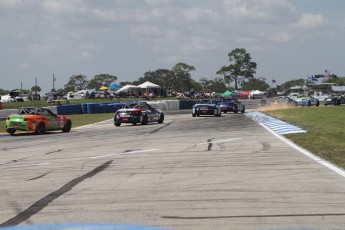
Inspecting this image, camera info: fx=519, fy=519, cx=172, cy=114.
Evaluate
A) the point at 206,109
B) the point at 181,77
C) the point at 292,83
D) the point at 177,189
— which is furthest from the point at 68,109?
the point at 292,83

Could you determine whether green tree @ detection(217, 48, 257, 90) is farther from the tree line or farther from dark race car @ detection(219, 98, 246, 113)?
dark race car @ detection(219, 98, 246, 113)

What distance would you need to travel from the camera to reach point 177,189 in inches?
295

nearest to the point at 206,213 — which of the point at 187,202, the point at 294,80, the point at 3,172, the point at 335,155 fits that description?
the point at 187,202

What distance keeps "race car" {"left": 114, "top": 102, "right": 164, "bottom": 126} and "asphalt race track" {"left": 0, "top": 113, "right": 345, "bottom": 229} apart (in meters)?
13.0

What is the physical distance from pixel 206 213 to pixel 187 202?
2.13 ft

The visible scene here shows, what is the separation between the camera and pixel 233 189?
7.41 m

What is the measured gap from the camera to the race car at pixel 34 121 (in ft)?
71.3

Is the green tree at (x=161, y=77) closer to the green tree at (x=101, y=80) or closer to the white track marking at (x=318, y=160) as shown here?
the green tree at (x=101, y=80)

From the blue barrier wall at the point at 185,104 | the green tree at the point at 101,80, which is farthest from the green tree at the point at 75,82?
the blue barrier wall at the point at 185,104

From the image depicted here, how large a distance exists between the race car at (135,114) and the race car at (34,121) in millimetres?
3308

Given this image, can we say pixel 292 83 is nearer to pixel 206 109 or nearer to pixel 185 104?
pixel 185 104

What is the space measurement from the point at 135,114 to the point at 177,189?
18886 millimetres

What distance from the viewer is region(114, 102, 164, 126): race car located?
26062 mm

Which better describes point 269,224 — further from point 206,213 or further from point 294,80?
point 294,80
